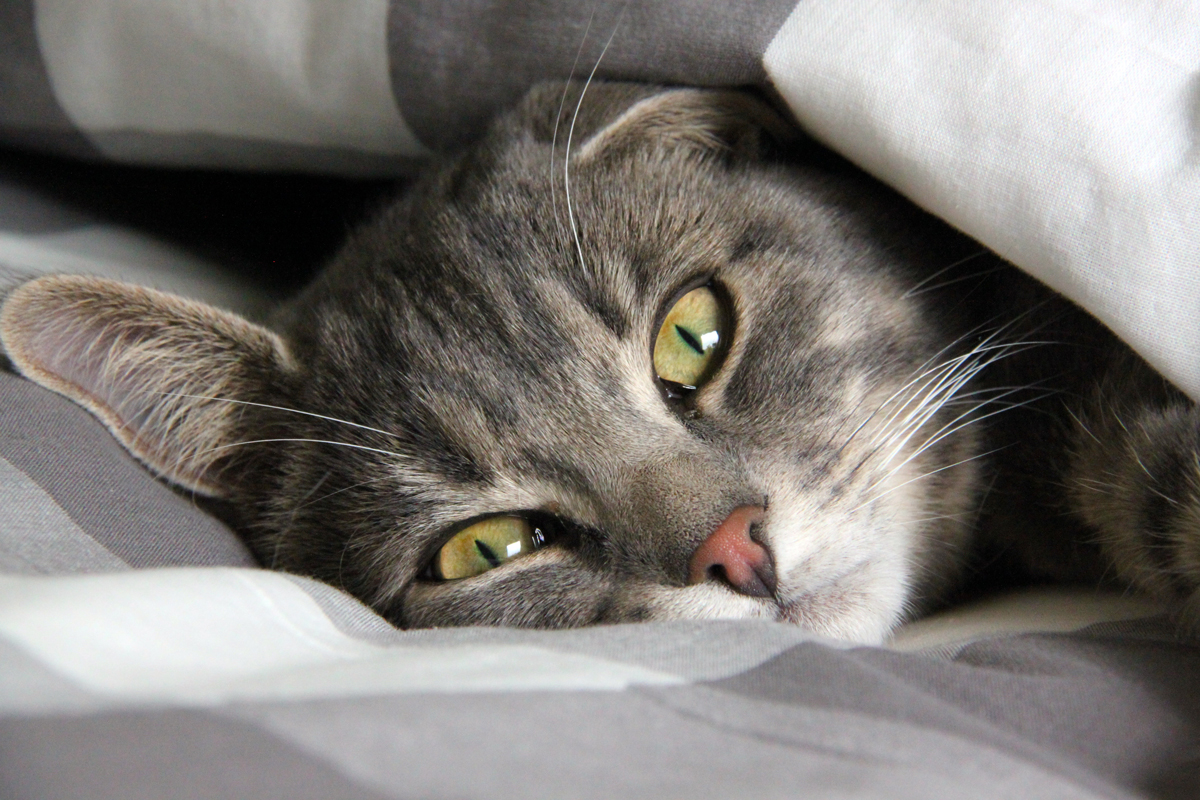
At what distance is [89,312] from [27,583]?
583 mm

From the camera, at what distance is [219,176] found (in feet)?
5.78

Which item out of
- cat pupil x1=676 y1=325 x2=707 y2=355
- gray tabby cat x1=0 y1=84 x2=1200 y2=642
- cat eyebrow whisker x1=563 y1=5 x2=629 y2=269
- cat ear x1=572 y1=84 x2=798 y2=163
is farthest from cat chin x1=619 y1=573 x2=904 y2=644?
cat ear x1=572 y1=84 x2=798 y2=163

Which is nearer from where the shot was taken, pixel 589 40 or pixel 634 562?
pixel 634 562

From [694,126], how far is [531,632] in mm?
741

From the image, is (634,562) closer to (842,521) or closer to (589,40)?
(842,521)

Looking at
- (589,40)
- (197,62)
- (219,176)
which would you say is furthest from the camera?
(219,176)

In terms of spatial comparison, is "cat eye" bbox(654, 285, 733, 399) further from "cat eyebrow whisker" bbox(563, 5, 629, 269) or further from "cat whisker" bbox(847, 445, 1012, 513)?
"cat whisker" bbox(847, 445, 1012, 513)

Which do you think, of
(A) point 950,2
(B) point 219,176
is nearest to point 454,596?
(A) point 950,2

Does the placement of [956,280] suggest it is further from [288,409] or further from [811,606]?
[288,409]

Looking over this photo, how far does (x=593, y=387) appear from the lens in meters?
1.03

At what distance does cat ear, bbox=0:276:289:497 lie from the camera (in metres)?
1.07

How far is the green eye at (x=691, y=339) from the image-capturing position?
3.57ft

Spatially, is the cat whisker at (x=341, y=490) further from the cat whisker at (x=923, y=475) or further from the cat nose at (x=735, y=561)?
the cat whisker at (x=923, y=475)

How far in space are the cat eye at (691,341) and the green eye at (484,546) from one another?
0.80 ft
